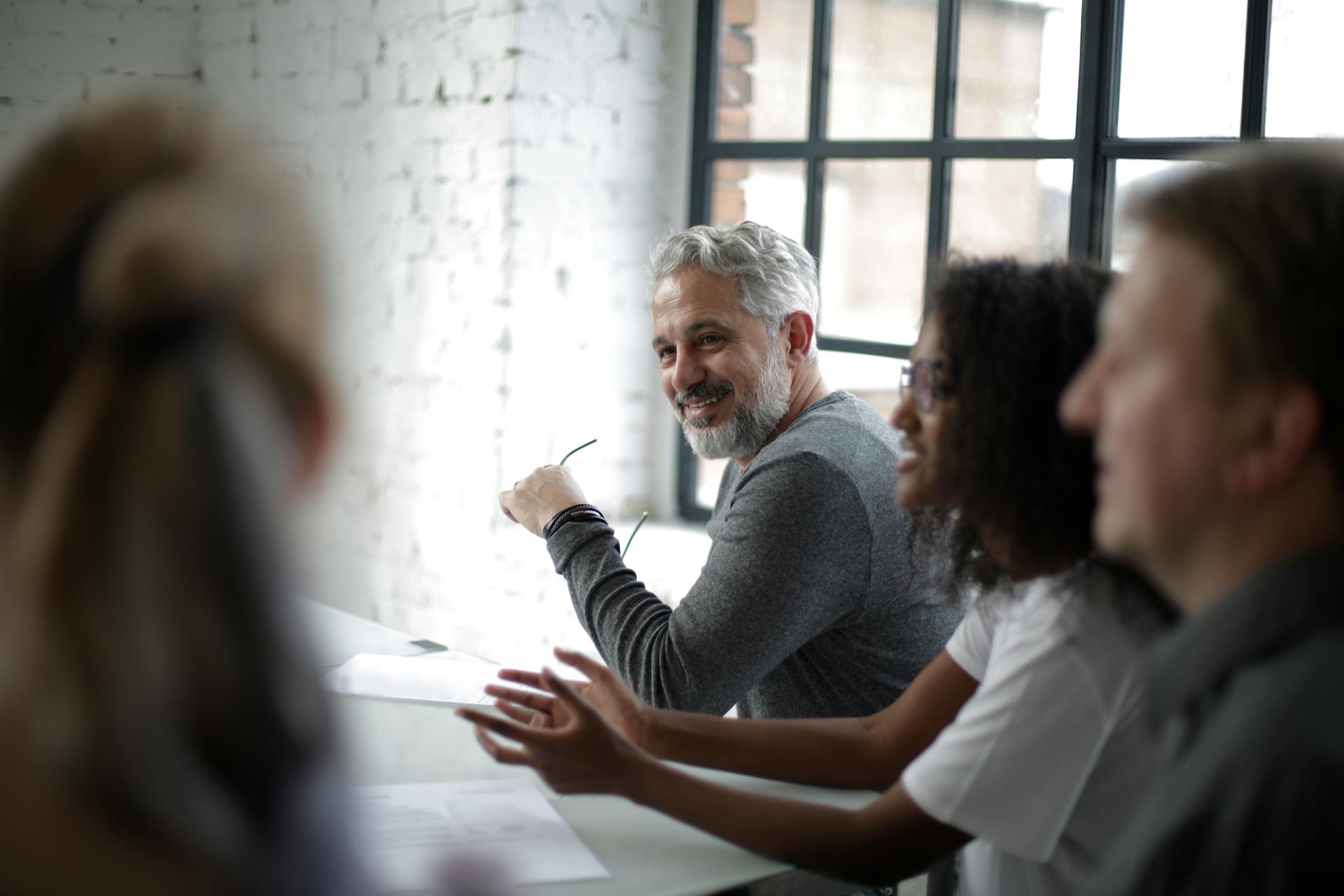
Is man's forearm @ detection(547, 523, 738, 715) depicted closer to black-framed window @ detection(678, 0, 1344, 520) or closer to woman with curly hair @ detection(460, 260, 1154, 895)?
woman with curly hair @ detection(460, 260, 1154, 895)

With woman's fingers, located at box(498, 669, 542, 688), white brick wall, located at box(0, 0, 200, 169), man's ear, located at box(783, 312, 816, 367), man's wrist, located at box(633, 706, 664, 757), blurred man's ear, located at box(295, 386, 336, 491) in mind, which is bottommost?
man's wrist, located at box(633, 706, 664, 757)

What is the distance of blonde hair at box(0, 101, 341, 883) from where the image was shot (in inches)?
20.4

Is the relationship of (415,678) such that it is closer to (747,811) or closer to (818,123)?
(747,811)

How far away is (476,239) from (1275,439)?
8.33 feet

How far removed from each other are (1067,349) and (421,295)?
7.74 feet

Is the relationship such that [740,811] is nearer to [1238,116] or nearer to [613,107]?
[1238,116]

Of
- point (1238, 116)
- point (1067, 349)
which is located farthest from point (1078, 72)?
point (1067, 349)

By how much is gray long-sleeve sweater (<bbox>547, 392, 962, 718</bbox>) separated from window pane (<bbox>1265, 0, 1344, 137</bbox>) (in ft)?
3.18

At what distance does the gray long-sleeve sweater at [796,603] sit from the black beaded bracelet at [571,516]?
0.08m

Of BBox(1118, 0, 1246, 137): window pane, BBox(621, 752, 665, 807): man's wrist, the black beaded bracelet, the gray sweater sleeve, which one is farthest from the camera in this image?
BBox(1118, 0, 1246, 137): window pane

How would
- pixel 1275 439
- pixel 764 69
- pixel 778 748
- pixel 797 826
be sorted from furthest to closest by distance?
pixel 764 69 < pixel 778 748 < pixel 797 826 < pixel 1275 439

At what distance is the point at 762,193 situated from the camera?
121 inches

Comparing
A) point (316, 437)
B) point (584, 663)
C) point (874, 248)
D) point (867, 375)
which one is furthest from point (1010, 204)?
point (316, 437)

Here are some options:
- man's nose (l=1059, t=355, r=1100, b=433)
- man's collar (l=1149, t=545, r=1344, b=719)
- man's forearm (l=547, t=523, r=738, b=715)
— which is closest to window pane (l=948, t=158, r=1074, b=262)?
man's forearm (l=547, t=523, r=738, b=715)
